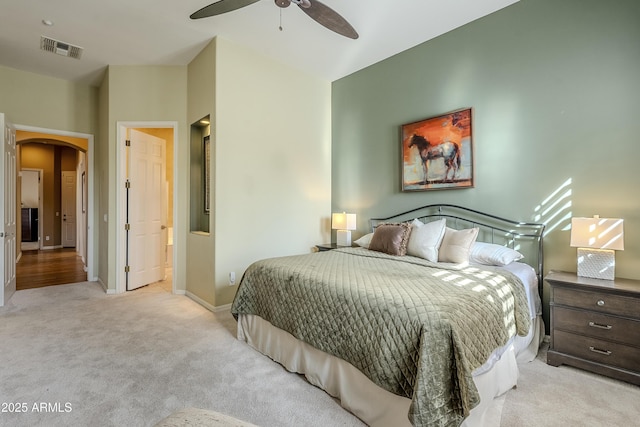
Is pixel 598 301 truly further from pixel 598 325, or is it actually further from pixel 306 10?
pixel 306 10

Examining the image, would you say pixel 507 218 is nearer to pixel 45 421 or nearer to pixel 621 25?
pixel 621 25

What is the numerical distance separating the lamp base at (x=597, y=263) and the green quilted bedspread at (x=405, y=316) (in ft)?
2.08

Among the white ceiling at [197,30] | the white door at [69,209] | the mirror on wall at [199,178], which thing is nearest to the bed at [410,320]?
Answer: the mirror on wall at [199,178]

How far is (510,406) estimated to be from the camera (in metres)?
1.86

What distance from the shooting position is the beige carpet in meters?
1.77

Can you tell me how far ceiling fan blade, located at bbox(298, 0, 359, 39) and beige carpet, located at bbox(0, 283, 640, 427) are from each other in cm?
276

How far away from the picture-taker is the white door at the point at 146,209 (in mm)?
4504

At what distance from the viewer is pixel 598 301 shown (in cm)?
219

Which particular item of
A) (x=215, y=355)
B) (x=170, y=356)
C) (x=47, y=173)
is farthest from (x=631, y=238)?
(x=47, y=173)

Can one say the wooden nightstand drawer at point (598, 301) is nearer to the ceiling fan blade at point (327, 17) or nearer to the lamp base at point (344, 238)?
the lamp base at point (344, 238)

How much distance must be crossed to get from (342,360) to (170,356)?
1480mm

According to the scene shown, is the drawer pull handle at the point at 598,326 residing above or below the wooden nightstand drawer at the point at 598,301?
below

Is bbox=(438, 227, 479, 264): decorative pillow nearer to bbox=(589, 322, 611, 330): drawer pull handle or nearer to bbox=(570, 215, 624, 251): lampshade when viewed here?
bbox=(570, 215, 624, 251): lampshade

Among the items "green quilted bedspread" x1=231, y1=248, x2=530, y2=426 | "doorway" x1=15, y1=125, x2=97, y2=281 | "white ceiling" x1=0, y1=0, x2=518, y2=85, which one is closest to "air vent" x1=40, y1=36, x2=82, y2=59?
"white ceiling" x1=0, y1=0, x2=518, y2=85
